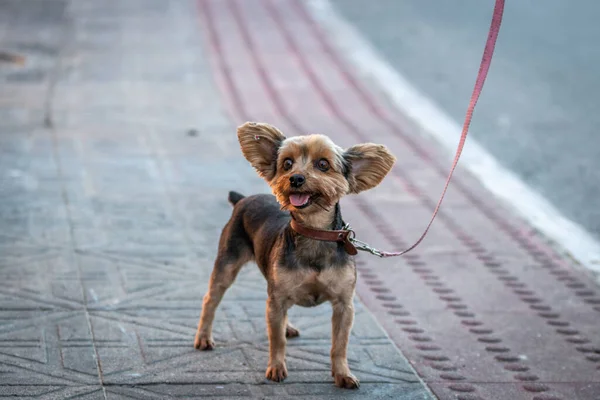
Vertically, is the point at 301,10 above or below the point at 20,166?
above

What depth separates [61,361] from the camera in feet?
19.8

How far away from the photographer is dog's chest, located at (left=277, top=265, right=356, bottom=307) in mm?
5684

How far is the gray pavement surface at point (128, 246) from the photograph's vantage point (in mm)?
5965

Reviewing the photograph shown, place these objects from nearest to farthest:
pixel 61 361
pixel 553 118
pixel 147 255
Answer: pixel 61 361
pixel 147 255
pixel 553 118

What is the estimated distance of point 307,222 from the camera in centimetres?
564

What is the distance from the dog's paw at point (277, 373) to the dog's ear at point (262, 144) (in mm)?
1083

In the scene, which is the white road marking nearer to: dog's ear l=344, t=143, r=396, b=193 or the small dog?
the small dog

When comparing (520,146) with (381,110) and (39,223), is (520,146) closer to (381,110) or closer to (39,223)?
(381,110)

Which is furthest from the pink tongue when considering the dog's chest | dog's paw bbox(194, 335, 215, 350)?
dog's paw bbox(194, 335, 215, 350)

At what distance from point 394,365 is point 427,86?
8.97 metres

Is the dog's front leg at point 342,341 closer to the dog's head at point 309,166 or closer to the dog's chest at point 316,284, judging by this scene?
the dog's chest at point 316,284

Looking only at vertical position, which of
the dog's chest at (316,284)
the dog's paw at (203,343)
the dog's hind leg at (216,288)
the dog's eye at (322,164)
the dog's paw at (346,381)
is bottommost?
the dog's paw at (203,343)

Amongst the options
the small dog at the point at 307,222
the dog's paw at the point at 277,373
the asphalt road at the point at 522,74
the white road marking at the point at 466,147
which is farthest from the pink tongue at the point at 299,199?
the asphalt road at the point at 522,74

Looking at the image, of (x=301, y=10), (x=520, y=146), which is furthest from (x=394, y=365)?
(x=301, y=10)
